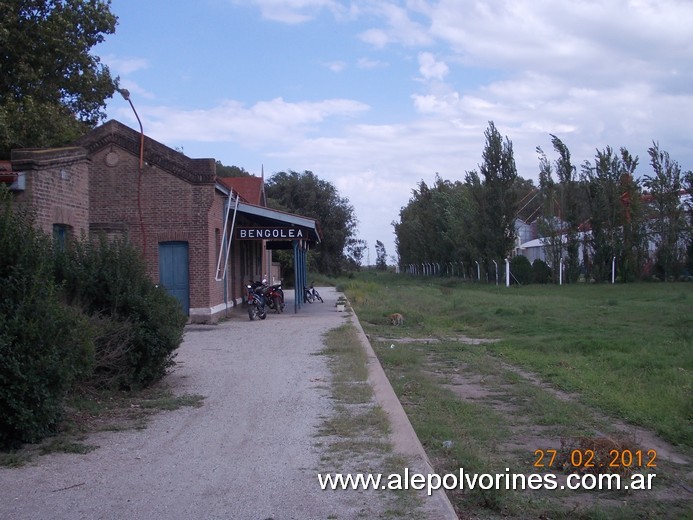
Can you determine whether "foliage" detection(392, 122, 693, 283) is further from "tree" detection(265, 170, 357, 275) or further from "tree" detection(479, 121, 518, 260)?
"tree" detection(265, 170, 357, 275)

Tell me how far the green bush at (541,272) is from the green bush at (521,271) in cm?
37

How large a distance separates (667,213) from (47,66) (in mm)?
A: 33375

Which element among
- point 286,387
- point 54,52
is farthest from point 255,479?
point 54,52

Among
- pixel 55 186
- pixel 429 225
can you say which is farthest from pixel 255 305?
pixel 429 225

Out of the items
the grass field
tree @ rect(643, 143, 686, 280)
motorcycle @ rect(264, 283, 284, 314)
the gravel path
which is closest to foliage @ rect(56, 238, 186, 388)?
the gravel path

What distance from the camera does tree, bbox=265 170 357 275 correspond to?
64375 mm

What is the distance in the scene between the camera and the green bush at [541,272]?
155 feet

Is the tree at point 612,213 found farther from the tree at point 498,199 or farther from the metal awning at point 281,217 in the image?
the metal awning at point 281,217

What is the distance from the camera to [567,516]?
5645mm

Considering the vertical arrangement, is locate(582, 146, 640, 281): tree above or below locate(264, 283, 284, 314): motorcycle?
above

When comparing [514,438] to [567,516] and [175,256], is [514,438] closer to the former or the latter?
[567,516]

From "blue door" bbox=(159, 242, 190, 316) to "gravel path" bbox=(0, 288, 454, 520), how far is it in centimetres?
999

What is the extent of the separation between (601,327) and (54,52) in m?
18.5

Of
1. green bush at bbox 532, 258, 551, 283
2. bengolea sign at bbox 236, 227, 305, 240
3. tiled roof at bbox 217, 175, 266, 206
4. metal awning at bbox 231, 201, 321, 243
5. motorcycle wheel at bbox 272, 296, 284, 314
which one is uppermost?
tiled roof at bbox 217, 175, 266, 206
